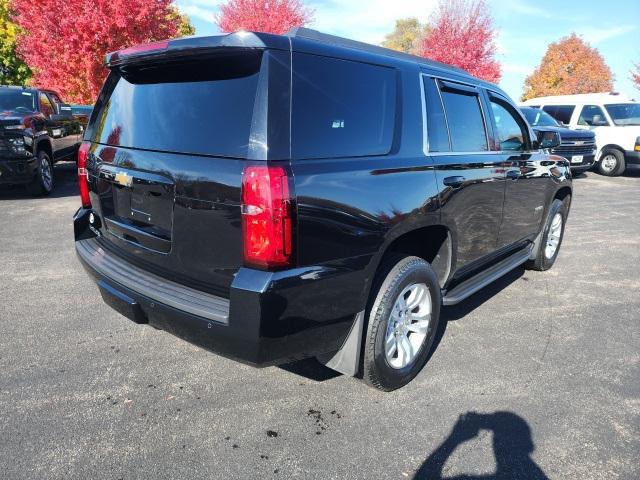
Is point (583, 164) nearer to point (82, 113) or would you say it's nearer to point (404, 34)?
point (82, 113)

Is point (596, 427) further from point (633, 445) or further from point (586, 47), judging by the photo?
point (586, 47)

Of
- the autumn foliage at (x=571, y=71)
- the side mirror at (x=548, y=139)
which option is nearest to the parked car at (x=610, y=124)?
the side mirror at (x=548, y=139)

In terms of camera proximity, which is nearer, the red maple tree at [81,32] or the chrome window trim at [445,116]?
the chrome window trim at [445,116]

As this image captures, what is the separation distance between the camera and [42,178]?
815 centimetres

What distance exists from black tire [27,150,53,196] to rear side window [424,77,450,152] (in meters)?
7.36

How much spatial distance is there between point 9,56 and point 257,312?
2637cm

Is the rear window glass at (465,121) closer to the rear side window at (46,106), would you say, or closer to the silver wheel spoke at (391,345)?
the silver wheel spoke at (391,345)

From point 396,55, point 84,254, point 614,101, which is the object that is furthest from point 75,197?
point 614,101

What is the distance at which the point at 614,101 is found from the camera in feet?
44.2

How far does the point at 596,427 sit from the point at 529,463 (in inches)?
22.7

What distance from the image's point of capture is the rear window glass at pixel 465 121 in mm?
3205

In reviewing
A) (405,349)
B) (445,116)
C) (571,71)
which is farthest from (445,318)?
(571,71)

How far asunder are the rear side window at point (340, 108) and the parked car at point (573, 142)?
1022 cm

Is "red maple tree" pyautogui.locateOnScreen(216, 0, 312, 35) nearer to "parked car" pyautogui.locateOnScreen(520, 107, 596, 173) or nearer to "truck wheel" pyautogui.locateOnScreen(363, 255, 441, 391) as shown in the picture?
"parked car" pyautogui.locateOnScreen(520, 107, 596, 173)
